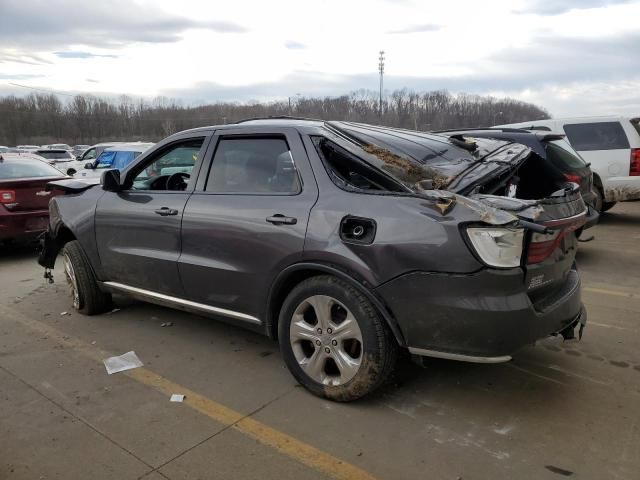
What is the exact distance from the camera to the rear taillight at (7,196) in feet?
24.1

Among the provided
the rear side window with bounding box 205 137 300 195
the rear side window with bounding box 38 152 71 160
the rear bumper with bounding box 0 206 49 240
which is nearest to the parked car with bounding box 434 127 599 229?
the rear side window with bounding box 205 137 300 195

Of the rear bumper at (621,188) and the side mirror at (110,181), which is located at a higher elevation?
the side mirror at (110,181)

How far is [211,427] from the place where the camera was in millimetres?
3012

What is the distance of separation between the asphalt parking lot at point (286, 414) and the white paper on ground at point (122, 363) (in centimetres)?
7

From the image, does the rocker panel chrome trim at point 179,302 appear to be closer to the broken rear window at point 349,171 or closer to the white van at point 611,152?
the broken rear window at point 349,171

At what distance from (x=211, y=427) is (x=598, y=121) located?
879cm

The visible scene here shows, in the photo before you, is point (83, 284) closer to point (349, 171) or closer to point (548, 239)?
point (349, 171)

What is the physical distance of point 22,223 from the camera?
24.3 feet

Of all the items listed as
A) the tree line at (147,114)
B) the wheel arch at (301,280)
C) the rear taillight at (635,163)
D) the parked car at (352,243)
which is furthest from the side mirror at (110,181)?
the tree line at (147,114)

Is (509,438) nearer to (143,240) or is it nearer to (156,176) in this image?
(143,240)

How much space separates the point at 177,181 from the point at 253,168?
1031 millimetres

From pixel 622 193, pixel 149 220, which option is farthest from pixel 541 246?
pixel 622 193

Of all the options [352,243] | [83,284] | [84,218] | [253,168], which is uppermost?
[253,168]

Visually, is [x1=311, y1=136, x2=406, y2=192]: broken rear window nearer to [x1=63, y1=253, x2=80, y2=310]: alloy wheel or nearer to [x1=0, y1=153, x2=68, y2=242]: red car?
[x1=63, y1=253, x2=80, y2=310]: alloy wheel
